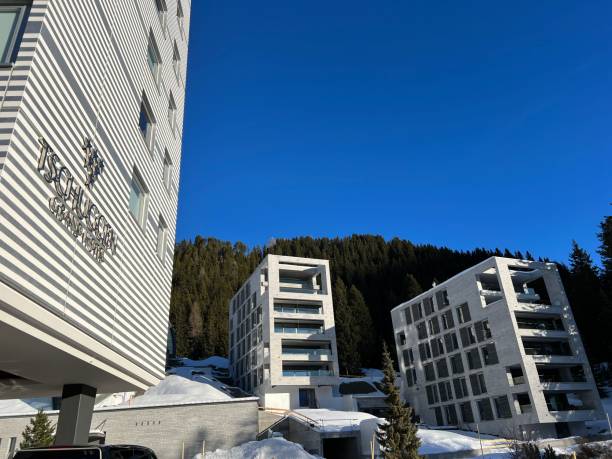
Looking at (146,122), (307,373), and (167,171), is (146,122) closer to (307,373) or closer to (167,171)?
(167,171)

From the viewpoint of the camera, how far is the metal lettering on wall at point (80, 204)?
775 centimetres

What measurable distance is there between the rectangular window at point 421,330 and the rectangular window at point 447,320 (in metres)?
3.88

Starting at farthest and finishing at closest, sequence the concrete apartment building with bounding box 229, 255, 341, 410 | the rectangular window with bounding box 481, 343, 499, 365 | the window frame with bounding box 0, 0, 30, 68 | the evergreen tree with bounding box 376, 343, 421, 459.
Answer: the concrete apartment building with bounding box 229, 255, 341, 410
the rectangular window with bounding box 481, 343, 499, 365
the evergreen tree with bounding box 376, 343, 421, 459
the window frame with bounding box 0, 0, 30, 68

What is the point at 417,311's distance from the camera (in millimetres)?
62656

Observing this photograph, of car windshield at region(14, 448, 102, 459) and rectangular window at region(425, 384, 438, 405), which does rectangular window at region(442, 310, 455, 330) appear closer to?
rectangular window at region(425, 384, 438, 405)

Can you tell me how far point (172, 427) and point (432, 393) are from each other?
1276 inches

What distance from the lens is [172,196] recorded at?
660 inches

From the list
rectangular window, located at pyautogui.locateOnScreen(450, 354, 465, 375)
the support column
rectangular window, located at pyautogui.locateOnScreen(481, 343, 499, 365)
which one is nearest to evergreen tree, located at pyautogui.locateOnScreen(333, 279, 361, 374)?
rectangular window, located at pyautogui.locateOnScreen(450, 354, 465, 375)

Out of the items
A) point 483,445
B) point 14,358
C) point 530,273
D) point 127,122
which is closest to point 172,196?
point 127,122

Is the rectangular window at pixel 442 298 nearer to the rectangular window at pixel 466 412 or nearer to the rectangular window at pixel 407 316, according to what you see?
the rectangular window at pixel 407 316

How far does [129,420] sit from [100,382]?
102 feet

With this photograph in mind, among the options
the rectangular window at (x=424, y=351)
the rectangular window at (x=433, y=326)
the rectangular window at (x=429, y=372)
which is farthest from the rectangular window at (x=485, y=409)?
the rectangular window at (x=433, y=326)

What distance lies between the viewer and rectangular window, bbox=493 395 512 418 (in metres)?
45.0

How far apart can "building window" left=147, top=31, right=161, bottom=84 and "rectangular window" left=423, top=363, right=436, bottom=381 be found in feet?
170
